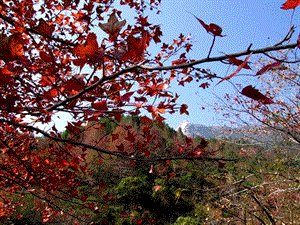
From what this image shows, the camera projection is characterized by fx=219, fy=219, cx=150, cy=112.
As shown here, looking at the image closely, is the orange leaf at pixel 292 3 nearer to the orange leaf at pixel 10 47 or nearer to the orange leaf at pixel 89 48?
the orange leaf at pixel 89 48

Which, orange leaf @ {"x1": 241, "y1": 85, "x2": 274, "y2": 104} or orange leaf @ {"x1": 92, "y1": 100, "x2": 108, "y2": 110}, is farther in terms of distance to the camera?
orange leaf @ {"x1": 92, "y1": 100, "x2": 108, "y2": 110}

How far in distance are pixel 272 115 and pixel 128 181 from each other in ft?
18.3

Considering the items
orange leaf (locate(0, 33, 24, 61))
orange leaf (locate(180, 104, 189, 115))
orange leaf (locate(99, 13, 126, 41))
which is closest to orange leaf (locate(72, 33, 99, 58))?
orange leaf (locate(99, 13, 126, 41))

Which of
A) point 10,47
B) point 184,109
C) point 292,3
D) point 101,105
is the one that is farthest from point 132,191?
point 292,3

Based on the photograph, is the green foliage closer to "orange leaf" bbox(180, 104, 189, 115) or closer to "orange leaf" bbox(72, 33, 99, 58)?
"orange leaf" bbox(180, 104, 189, 115)

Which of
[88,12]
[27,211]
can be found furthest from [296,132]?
[27,211]

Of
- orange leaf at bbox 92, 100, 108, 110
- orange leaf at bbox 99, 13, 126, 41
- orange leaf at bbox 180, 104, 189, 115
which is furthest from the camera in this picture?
orange leaf at bbox 180, 104, 189, 115

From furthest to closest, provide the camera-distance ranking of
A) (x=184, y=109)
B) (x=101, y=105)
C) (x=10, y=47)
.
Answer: (x=184, y=109) < (x=101, y=105) < (x=10, y=47)

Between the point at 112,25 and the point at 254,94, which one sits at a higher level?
the point at 112,25

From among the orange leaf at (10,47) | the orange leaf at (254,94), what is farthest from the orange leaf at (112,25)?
the orange leaf at (254,94)

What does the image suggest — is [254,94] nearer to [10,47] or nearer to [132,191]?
[10,47]

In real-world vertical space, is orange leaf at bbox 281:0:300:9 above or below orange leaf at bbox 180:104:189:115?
below

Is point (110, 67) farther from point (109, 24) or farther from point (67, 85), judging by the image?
point (109, 24)

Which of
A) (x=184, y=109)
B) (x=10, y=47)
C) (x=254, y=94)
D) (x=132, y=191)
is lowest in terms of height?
(x=132, y=191)
